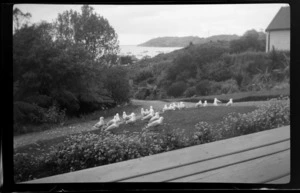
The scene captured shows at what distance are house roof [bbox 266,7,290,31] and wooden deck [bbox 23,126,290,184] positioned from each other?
0.77 m

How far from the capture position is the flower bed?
3.07 m

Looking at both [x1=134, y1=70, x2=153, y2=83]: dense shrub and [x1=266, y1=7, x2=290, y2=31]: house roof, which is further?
[x1=134, y1=70, x2=153, y2=83]: dense shrub

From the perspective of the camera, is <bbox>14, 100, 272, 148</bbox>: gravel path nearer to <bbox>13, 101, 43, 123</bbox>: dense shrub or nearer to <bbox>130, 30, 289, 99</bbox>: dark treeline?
<bbox>13, 101, 43, 123</bbox>: dense shrub

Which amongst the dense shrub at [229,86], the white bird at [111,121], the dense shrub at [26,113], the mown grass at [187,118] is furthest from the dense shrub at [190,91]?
the dense shrub at [26,113]

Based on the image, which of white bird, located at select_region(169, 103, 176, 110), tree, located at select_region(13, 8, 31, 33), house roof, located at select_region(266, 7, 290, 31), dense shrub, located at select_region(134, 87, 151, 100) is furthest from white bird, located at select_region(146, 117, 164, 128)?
tree, located at select_region(13, 8, 31, 33)

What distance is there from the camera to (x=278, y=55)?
3.11 m

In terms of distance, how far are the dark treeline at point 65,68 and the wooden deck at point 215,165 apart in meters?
0.50

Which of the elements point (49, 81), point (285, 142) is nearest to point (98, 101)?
point (49, 81)

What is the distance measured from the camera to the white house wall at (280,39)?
3082mm

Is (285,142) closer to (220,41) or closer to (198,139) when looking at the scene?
(198,139)

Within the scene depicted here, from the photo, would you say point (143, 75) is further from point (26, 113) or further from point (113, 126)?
point (26, 113)

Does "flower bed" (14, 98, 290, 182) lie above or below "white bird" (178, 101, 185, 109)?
below

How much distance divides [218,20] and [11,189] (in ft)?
6.59

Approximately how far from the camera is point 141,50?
3.15 metres
